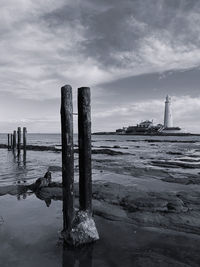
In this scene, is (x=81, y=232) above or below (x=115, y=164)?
above

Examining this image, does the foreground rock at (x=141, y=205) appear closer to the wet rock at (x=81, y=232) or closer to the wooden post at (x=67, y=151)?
the wet rock at (x=81, y=232)

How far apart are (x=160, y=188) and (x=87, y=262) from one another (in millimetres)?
6801

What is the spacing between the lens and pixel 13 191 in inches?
376

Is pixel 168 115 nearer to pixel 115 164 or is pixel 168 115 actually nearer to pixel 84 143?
pixel 115 164

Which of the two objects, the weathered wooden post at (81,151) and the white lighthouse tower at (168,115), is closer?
the weathered wooden post at (81,151)

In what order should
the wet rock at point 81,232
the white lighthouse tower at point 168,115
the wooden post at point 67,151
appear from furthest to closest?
1. the white lighthouse tower at point 168,115
2. the wooden post at point 67,151
3. the wet rock at point 81,232

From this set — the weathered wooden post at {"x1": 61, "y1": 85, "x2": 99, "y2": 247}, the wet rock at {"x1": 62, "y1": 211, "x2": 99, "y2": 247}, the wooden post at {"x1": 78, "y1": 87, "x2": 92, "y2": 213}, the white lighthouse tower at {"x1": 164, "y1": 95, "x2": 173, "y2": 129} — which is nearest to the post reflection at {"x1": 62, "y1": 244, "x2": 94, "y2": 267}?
the wet rock at {"x1": 62, "y1": 211, "x2": 99, "y2": 247}

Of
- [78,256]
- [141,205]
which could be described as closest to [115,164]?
[141,205]

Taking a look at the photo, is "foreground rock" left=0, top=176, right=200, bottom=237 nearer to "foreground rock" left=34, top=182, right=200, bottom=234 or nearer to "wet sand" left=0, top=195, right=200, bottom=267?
"foreground rock" left=34, top=182, right=200, bottom=234

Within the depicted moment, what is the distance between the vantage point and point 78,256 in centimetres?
471

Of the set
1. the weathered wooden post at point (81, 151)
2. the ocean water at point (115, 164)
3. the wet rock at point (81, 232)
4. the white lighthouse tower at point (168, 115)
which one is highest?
the white lighthouse tower at point (168, 115)

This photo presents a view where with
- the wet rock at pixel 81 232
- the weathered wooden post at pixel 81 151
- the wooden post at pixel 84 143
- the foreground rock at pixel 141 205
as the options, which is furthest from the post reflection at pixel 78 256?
the foreground rock at pixel 141 205

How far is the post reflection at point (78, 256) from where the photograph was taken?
14.7ft

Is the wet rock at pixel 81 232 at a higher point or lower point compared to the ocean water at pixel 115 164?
higher
